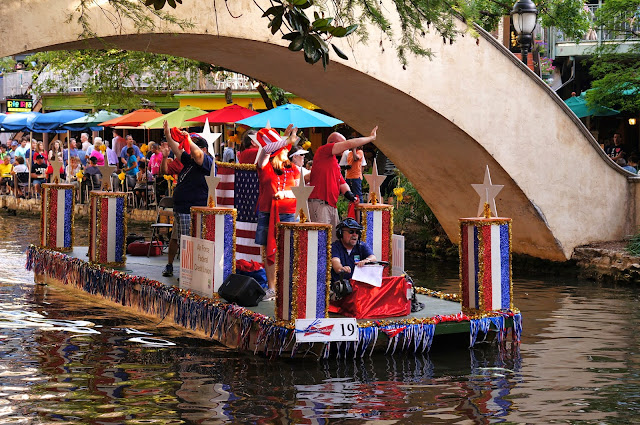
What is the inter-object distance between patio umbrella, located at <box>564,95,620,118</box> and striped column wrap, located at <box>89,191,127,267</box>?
41.1ft

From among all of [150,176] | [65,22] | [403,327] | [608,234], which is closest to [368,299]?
[403,327]

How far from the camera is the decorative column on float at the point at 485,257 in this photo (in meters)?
10.9

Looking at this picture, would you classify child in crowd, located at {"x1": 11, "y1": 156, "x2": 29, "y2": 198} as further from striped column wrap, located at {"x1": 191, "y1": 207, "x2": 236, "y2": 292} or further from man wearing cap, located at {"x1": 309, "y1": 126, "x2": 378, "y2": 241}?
striped column wrap, located at {"x1": 191, "y1": 207, "x2": 236, "y2": 292}

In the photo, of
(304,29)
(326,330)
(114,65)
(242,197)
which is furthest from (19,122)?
(304,29)

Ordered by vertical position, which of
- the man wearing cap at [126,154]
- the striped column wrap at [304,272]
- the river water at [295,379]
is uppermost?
the man wearing cap at [126,154]

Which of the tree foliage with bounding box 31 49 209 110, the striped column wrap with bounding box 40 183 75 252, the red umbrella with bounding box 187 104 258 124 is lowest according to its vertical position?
the striped column wrap with bounding box 40 183 75 252

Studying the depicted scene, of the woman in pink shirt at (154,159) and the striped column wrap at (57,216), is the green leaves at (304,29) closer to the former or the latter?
the striped column wrap at (57,216)

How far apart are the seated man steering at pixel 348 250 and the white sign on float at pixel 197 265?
4.22 ft

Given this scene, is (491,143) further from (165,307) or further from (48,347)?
(48,347)

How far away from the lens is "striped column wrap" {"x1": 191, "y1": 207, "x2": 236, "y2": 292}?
1139 cm

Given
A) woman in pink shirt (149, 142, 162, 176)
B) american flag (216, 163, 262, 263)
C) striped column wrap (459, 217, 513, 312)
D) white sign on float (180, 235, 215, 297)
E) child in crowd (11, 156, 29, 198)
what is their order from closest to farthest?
1. striped column wrap (459, 217, 513, 312)
2. white sign on float (180, 235, 215, 297)
3. american flag (216, 163, 262, 263)
4. woman in pink shirt (149, 142, 162, 176)
5. child in crowd (11, 156, 29, 198)

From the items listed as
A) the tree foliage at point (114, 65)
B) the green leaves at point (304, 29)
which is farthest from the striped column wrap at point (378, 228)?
the tree foliage at point (114, 65)

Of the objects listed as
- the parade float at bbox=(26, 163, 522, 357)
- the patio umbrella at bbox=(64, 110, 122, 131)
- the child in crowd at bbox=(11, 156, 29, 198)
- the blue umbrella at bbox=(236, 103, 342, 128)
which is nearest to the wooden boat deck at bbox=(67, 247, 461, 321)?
the parade float at bbox=(26, 163, 522, 357)

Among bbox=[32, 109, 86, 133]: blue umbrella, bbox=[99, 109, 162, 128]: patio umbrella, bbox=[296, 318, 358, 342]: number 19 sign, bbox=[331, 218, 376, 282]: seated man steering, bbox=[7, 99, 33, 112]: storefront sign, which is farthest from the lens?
bbox=[7, 99, 33, 112]: storefront sign
